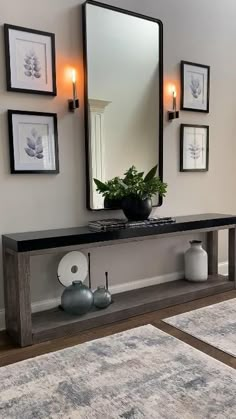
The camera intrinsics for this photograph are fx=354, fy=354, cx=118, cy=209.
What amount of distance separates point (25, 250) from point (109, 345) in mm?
830

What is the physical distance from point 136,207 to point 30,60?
54.2 inches

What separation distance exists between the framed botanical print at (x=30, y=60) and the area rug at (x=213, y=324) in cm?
202

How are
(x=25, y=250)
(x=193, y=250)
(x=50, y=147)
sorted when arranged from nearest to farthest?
(x=25, y=250), (x=50, y=147), (x=193, y=250)

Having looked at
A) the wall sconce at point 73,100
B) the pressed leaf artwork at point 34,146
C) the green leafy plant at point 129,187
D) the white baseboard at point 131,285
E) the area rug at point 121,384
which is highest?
the wall sconce at point 73,100

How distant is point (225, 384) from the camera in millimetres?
1839

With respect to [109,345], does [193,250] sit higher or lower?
higher

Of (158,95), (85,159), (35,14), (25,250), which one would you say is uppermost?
(35,14)

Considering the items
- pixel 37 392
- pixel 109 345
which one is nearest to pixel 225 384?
pixel 109 345

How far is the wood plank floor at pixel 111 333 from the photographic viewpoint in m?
2.20

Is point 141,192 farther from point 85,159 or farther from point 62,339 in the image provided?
point 62,339

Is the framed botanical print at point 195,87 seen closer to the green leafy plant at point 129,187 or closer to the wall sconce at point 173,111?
the wall sconce at point 173,111

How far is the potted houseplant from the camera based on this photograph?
2.88 meters

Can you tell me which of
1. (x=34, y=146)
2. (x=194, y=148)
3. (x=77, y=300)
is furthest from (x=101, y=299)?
(x=194, y=148)

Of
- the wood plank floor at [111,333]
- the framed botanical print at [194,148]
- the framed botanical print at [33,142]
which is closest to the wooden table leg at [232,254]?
the wood plank floor at [111,333]
